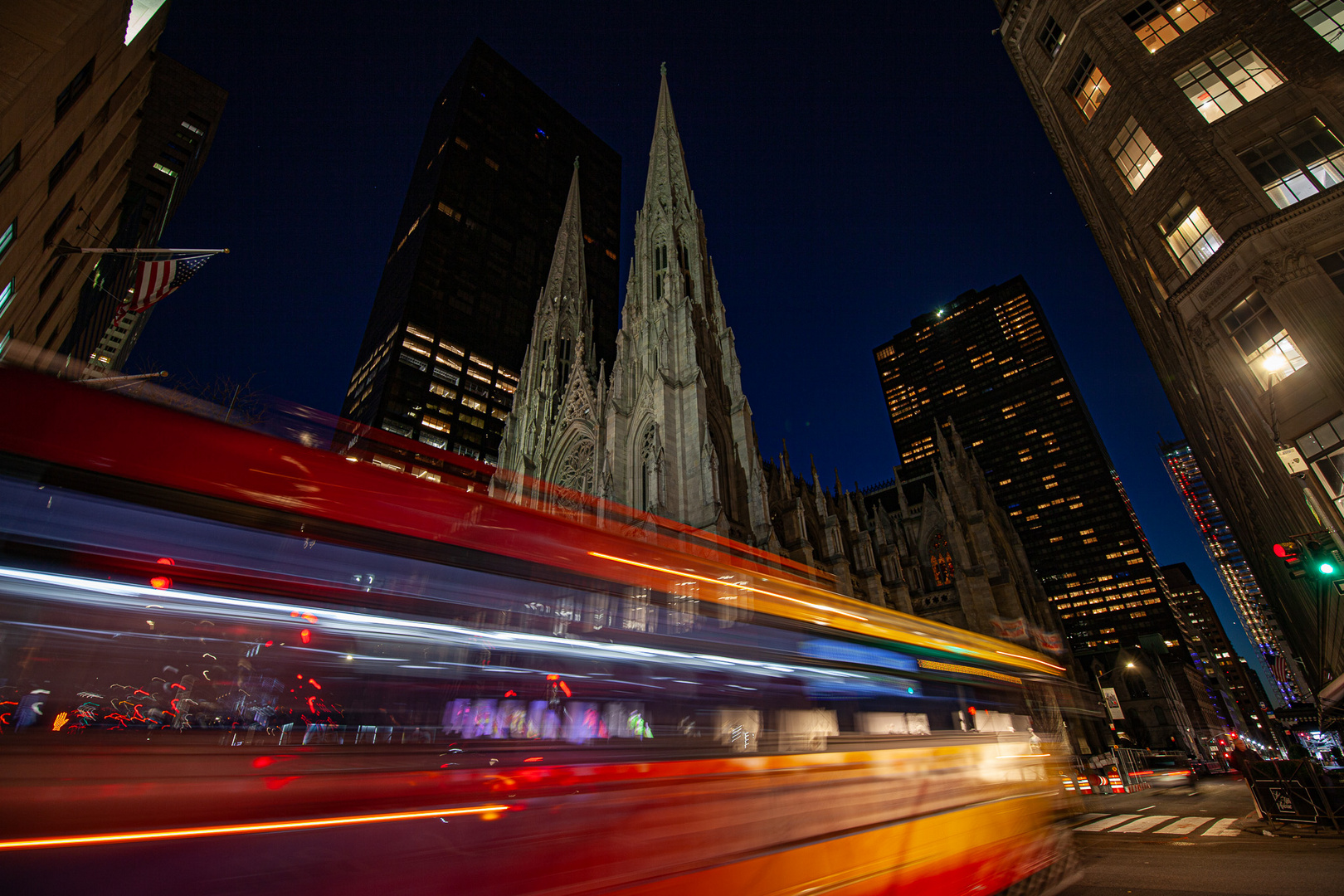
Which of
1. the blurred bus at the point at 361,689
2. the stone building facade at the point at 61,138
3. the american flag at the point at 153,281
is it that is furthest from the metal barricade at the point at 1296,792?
the stone building facade at the point at 61,138

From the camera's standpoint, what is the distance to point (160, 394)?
378 cm

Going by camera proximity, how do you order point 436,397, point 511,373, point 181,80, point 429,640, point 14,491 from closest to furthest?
point 14,491 → point 429,640 → point 181,80 → point 436,397 → point 511,373

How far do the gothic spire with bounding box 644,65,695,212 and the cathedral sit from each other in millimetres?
128

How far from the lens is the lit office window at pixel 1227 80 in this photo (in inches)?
539

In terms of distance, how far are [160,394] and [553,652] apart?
11.0ft

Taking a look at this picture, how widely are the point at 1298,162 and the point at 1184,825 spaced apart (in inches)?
592

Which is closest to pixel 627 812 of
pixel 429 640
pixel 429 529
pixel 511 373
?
pixel 429 640

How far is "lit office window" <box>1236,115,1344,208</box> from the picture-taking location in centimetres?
1207

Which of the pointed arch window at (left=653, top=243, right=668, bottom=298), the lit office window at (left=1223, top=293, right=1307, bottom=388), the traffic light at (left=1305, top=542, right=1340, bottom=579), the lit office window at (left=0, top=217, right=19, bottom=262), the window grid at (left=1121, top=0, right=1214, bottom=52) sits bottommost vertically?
the traffic light at (left=1305, top=542, right=1340, bottom=579)

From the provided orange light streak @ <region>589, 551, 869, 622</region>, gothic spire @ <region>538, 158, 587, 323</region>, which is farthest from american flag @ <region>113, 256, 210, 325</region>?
gothic spire @ <region>538, 158, 587, 323</region>

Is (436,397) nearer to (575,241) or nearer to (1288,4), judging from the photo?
(575,241)

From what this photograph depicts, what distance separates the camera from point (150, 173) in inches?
864

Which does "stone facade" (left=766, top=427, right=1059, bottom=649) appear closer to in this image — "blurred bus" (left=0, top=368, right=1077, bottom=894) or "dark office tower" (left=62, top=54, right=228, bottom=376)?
"blurred bus" (left=0, top=368, right=1077, bottom=894)

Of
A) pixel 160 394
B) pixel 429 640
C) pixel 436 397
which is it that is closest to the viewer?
pixel 429 640
